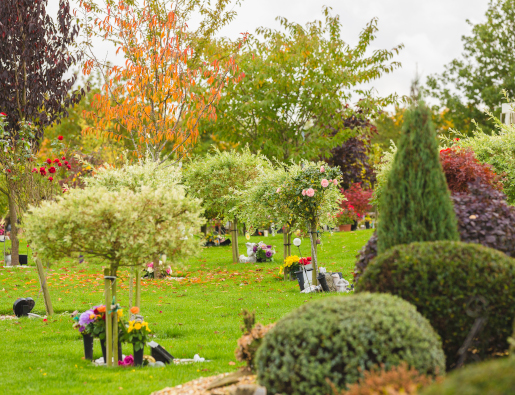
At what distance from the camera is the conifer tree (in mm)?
4570

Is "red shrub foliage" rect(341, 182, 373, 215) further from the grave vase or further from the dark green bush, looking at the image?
the dark green bush

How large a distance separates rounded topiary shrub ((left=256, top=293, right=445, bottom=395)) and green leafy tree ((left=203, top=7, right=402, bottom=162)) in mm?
12473

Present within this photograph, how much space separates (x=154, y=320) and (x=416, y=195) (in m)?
5.84

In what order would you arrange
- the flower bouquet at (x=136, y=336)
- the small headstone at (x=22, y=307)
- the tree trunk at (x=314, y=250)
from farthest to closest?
the tree trunk at (x=314, y=250)
the small headstone at (x=22, y=307)
the flower bouquet at (x=136, y=336)

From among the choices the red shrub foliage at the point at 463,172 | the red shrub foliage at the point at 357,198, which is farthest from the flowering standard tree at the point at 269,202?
the red shrub foliage at the point at 357,198

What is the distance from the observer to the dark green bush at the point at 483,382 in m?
2.11

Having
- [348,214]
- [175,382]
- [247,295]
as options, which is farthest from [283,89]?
[175,382]

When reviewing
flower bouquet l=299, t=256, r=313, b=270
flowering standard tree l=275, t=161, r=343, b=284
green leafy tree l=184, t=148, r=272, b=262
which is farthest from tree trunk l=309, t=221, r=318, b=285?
green leafy tree l=184, t=148, r=272, b=262

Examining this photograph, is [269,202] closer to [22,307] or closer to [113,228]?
[22,307]

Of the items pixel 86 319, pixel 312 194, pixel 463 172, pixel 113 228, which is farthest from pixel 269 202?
pixel 113 228

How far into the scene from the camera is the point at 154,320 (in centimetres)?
883

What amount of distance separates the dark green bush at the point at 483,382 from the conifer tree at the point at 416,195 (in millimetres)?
2380

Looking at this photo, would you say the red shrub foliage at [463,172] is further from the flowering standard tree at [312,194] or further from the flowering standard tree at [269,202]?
the flowering standard tree at [269,202]

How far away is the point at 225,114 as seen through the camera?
653 inches
